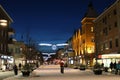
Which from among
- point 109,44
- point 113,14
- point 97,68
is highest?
point 113,14

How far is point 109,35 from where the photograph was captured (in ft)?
213

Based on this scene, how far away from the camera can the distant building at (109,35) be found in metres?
57.5

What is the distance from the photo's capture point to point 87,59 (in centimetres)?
9394

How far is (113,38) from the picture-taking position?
60750 millimetres

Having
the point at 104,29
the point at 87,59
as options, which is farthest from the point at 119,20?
the point at 87,59

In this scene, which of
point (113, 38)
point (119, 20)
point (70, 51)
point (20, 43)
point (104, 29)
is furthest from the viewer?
point (70, 51)

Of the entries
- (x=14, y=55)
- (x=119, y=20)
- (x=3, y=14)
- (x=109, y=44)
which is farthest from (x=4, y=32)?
(x=119, y=20)

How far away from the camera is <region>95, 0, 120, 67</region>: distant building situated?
57.5 meters

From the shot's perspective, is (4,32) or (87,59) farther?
(87,59)

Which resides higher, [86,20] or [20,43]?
[86,20]

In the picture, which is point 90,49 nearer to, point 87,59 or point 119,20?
point 87,59

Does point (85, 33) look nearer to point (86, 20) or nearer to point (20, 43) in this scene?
point (86, 20)

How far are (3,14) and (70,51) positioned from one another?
65.2 metres

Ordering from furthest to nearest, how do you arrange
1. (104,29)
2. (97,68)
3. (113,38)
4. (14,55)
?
(14,55), (104,29), (113,38), (97,68)
